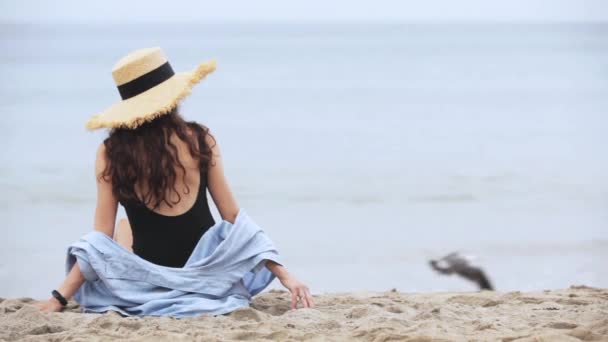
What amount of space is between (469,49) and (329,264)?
29.5 m

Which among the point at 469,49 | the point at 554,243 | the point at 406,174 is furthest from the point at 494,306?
the point at 469,49

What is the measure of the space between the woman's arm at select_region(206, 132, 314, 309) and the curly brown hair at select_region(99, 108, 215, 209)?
0.03m

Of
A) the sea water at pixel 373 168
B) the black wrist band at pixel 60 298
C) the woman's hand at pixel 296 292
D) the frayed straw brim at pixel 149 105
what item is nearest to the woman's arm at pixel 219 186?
the frayed straw brim at pixel 149 105

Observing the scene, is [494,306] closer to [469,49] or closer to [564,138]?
[564,138]

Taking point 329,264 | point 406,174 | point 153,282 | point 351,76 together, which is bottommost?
point 153,282

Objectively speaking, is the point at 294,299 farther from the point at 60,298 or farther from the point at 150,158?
the point at 60,298

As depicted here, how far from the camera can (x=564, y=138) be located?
12.5m

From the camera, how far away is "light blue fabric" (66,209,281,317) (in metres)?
3.46

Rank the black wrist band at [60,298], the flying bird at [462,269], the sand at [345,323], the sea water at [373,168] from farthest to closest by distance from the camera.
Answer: the sea water at [373,168] → the flying bird at [462,269] → the black wrist band at [60,298] → the sand at [345,323]

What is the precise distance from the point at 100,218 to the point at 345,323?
2.95 feet

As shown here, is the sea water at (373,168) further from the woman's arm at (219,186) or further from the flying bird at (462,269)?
the woman's arm at (219,186)

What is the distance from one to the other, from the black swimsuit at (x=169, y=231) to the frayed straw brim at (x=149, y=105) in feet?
0.89

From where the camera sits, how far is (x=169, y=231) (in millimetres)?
3523

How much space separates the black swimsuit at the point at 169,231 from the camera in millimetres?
3512
